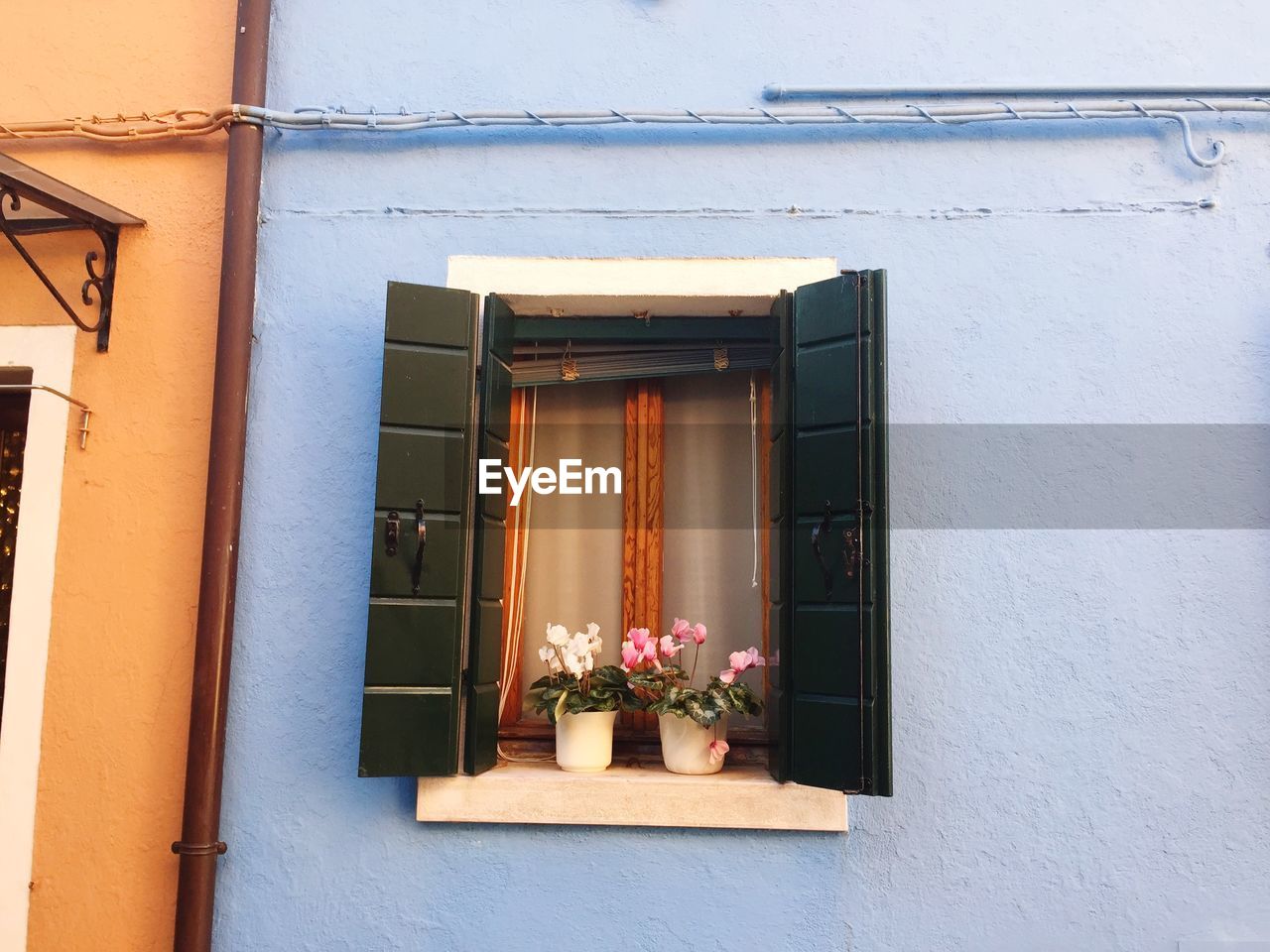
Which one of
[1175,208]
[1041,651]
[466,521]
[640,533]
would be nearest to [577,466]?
[640,533]

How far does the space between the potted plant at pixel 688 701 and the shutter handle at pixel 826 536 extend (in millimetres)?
431

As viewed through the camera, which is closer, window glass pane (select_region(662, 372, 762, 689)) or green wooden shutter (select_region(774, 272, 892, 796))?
green wooden shutter (select_region(774, 272, 892, 796))

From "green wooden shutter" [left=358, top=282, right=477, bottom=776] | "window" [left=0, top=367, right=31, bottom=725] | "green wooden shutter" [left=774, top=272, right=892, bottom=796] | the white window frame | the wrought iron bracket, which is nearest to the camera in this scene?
"green wooden shutter" [left=774, top=272, right=892, bottom=796]

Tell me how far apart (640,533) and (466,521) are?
715mm

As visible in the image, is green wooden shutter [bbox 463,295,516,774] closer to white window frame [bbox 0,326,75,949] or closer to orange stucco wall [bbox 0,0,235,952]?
orange stucco wall [bbox 0,0,235,952]

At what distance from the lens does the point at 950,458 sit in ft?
12.1

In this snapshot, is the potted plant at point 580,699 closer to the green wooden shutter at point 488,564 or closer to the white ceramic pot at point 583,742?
the white ceramic pot at point 583,742

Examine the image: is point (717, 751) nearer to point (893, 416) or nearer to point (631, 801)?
point (631, 801)

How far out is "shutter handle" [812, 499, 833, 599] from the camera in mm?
3400

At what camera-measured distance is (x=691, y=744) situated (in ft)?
12.0

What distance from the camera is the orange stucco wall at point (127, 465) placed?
366cm

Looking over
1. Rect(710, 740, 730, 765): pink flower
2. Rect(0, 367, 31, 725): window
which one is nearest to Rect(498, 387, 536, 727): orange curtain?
Rect(710, 740, 730, 765): pink flower

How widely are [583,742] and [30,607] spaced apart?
6.26 feet

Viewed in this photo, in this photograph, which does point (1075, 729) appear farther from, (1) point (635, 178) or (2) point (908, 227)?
(1) point (635, 178)
